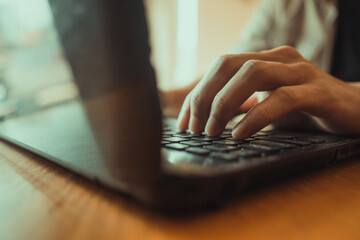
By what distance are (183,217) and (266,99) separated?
237 mm

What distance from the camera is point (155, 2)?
8.52ft

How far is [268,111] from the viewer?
0.33 meters

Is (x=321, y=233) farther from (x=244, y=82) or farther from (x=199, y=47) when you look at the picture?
(x=199, y=47)

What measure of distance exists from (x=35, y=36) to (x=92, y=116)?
6.3 inches

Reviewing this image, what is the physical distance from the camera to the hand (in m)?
0.34

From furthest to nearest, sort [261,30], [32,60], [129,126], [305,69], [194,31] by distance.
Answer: [194,31]
[261,30]
[305,69]
[32,60]
[129,126]

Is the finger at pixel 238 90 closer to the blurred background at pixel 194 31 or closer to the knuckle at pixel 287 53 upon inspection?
the knuckle at pixel 287 53

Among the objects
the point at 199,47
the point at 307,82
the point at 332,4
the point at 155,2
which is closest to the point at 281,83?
the point at 307,82

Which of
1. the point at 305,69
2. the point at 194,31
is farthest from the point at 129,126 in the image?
the point at 194,31

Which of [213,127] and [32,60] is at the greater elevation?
[32,60]

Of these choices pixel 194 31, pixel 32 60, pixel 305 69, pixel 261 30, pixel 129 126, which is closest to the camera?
pixel 129 126

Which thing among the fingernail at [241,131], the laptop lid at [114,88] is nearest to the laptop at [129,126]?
the laptop lid at [114,88]

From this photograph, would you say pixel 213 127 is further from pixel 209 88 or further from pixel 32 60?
pixel 32 60

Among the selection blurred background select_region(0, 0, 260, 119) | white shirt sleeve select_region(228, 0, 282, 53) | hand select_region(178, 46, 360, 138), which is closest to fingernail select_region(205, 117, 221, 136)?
hand select_region(178, 46, 360, 138)
